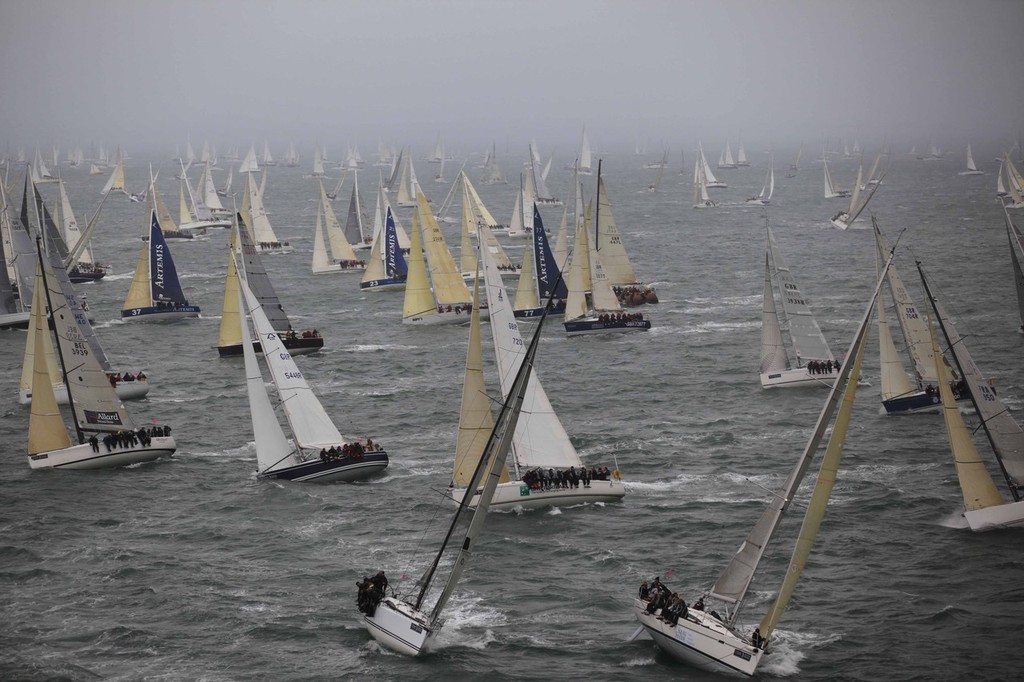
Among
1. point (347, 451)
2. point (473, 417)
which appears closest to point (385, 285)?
point (347, 451)

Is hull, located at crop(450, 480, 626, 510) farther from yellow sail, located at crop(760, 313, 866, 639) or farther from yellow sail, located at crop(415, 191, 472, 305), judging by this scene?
yellow sail, located at crop(415, 191, 472, 305)

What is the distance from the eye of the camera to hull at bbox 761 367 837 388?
69.8 m

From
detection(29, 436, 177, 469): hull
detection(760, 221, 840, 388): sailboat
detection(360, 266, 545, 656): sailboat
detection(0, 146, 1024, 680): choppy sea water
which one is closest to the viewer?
detection(360, 266, 545, 656): sailboat

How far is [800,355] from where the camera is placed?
70.8 metres

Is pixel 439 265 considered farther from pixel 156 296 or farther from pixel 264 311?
pixel 156 296

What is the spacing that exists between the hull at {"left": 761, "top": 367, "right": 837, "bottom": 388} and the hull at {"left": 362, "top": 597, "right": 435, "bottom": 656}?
120 feet

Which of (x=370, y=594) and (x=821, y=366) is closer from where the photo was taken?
(x=370, y=594)

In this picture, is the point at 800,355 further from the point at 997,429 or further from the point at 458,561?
the point at 458,561

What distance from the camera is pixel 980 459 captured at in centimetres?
4716

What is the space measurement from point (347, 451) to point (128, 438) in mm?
11338

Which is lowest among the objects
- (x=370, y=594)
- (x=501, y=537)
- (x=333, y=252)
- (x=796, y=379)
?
(x=501, y=537)

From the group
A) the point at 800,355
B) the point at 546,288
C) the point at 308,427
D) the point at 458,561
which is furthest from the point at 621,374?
the point at 458,561

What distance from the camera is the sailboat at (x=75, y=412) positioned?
56.5 metres

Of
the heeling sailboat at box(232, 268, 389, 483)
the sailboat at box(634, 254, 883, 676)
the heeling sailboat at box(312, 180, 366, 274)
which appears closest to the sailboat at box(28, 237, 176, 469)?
the heeling sailboat at box(232, 268, 389, 483)
